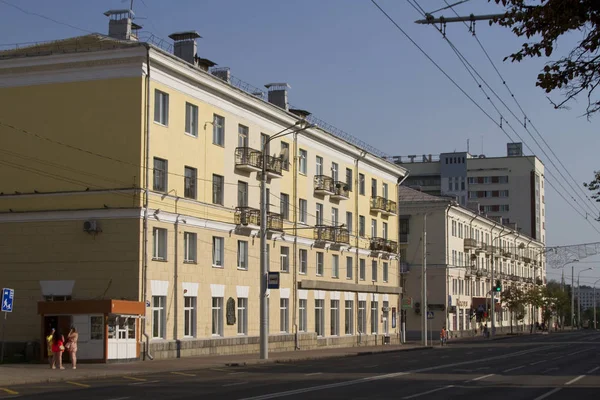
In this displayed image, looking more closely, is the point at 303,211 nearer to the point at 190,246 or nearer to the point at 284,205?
the point at 284,205

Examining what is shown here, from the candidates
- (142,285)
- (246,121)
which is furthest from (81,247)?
(246,121)

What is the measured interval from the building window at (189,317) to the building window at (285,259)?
1011 centimetres

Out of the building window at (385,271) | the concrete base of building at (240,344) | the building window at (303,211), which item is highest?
the building window at (303,211)

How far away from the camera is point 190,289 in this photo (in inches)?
1553

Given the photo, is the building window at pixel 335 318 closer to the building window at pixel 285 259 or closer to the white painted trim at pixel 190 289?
the building window at pixel 285 259

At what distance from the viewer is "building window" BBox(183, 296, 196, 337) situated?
3942 cm

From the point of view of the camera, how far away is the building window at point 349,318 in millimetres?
57938

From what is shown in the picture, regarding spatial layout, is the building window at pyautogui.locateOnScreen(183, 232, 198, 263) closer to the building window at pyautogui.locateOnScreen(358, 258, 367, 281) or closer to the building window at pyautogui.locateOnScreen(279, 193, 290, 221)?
the building window at pyautogui.locateOnScreen(279, 193, 290, 221)

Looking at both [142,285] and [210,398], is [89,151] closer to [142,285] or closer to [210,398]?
[142,285]

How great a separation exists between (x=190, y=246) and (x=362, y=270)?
905 inches

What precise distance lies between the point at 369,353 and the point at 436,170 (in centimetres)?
8530

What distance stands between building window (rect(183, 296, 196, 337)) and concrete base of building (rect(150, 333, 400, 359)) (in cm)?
46

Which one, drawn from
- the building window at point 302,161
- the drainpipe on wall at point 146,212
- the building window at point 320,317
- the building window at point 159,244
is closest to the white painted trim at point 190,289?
the building window at point 159,244

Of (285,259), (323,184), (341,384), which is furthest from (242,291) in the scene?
(341,384)
